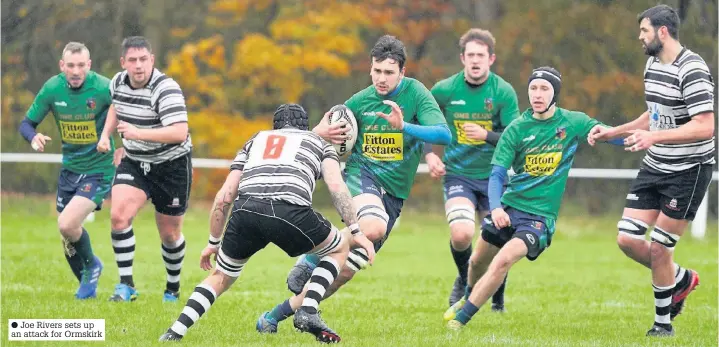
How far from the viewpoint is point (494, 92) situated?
9.63m

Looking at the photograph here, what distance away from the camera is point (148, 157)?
9.39 m

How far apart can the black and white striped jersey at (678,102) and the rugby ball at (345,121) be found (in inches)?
86.6

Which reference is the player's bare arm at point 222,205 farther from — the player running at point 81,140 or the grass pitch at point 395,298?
the player running at point 81,140

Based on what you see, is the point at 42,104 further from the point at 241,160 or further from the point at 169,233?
the point at 241,160

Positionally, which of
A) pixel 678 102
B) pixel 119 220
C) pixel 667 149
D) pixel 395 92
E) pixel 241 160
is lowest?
pixel 119 220

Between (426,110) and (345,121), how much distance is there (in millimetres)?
664

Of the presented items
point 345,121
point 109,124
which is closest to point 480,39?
point 345,121

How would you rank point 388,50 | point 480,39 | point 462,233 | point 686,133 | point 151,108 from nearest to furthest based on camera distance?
point 686,133 < point 388,50 < point 151,108 < point 462,233 < point 480,39

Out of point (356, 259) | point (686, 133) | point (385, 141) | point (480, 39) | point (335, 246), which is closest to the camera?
point (335, 246)

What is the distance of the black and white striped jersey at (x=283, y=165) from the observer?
22.7ft

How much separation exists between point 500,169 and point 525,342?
1.32m

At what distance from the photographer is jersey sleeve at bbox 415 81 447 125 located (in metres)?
8.09

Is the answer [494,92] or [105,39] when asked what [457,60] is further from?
[494,92]

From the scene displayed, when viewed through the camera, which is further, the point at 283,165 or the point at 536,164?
the point at 536,164
